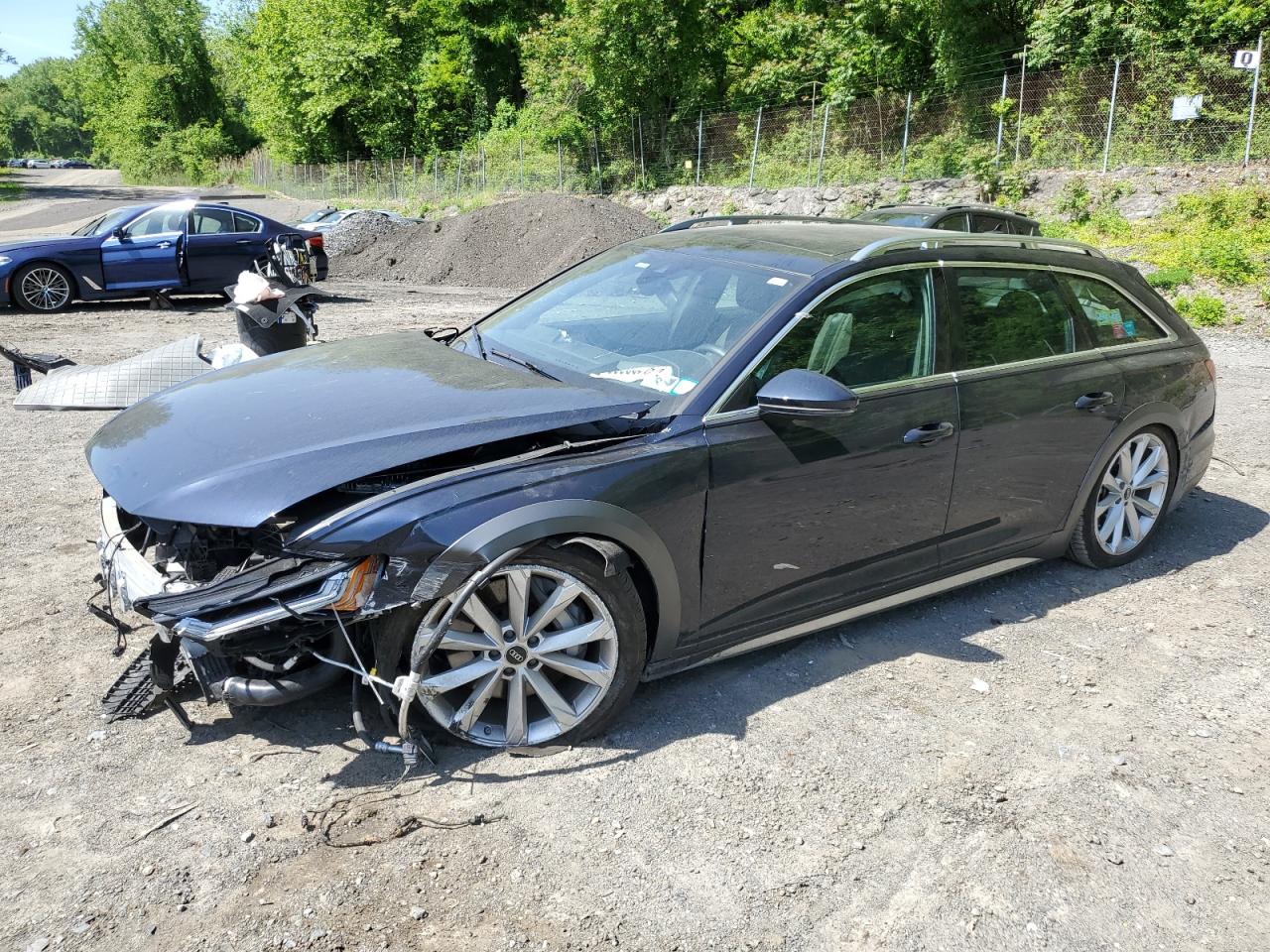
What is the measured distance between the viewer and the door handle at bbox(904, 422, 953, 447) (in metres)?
3.99

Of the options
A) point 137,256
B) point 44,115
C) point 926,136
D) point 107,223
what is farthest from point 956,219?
point 44,115

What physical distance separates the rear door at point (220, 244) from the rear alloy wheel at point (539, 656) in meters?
13.6

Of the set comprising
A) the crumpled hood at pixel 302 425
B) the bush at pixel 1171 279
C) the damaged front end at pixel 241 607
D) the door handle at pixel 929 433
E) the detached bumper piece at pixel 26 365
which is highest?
the crumpled hood at pixel 302 425

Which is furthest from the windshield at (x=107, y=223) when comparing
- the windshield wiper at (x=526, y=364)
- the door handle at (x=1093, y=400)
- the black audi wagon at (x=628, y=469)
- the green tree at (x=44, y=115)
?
the green tree at (x=44, y=115)

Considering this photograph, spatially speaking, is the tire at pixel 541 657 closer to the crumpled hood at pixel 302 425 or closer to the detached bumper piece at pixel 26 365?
the crumpled hood at pixel 302 425

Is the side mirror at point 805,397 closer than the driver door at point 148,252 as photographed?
Yes

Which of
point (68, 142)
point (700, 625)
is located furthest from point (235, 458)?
point (68, 142)

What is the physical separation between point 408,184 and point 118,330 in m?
36.0

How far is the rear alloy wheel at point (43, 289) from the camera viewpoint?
1393 cm

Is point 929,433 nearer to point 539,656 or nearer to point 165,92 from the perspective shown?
point 539,656

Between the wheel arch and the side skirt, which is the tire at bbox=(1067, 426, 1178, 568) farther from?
the wheel arch

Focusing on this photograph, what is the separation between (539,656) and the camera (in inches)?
130

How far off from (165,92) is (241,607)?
331ft

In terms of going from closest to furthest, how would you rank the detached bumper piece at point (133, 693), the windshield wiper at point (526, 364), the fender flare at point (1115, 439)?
the detached bumper piece at point (133, 693) → the windshield wiper at point (526, 364) → the fender flare at point (1115, 439)
